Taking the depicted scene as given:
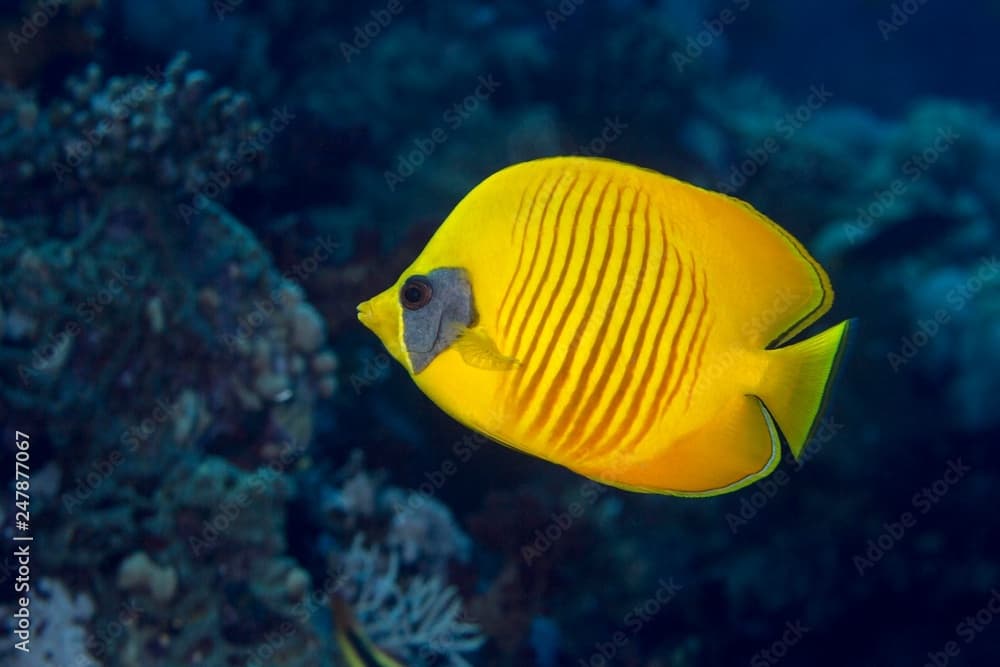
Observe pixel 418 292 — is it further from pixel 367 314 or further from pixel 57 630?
pixel 57 630

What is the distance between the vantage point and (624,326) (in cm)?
105

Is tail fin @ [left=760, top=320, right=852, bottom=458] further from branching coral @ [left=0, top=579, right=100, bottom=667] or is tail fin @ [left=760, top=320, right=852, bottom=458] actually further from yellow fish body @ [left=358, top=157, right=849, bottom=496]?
branching coral @ [left=0, top=579, right=100, bottom=667]

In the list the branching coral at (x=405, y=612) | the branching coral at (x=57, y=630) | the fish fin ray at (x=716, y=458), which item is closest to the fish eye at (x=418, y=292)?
the fish fin ray at (x=716, y=458)

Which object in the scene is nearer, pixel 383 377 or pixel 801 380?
pixel 801 380

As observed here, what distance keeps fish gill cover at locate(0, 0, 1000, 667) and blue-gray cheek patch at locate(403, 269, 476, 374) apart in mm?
12

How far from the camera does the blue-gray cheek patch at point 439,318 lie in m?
1.07

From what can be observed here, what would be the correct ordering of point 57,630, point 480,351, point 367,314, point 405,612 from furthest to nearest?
1. point 405,612
2. point 57,630
3. point 367,314
4. point 480,351

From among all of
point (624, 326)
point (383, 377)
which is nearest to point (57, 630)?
point (383, 377)

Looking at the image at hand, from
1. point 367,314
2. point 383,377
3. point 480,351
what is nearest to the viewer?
point 480,351

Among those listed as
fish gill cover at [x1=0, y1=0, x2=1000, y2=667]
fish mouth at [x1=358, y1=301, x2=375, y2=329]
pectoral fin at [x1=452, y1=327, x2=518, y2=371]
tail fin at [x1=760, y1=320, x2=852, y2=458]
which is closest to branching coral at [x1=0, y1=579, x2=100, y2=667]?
fish gill cover at [x1=0, y1=0, x2=1000, y2=667]

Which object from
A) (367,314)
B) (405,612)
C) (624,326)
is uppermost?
(624,326)

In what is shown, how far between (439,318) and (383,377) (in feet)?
9.83

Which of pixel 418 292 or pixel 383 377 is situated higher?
pixel 418 292

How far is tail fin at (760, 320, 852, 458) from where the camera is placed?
1016 mm
